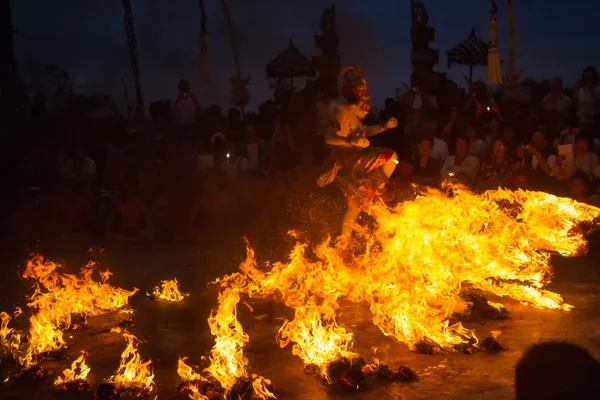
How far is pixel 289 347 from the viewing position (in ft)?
19.5

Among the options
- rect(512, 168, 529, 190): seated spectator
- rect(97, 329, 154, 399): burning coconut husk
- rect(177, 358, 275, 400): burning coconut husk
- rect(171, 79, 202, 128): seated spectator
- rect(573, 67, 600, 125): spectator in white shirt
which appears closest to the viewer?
rect(177, 358, 275, 400): burning coconut husk

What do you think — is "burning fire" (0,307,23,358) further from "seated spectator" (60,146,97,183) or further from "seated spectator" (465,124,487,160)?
"seated spectator" (465,124,487,160)

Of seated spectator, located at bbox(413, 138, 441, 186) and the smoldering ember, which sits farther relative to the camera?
seated spectator, located at bbox(413, 138, 441, 186)

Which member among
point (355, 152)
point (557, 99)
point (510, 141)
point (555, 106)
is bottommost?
point (510, 141)

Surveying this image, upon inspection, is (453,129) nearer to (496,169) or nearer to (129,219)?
(496,169)

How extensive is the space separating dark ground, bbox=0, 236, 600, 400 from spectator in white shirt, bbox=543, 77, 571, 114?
Answer: 4.62m

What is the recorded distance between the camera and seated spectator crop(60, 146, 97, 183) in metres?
12.1

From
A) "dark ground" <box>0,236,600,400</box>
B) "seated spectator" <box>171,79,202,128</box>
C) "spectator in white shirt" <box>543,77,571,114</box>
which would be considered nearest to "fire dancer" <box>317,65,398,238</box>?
"dark ground" <box>0,236,600,400</box>

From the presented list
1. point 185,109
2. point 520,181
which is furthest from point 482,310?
point 185,109

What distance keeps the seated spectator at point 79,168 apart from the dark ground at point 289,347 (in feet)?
11.1

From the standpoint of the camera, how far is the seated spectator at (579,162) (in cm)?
1088

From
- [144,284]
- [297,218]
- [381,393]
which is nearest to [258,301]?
[144,284]

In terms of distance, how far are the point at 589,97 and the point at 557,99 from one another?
696 mm

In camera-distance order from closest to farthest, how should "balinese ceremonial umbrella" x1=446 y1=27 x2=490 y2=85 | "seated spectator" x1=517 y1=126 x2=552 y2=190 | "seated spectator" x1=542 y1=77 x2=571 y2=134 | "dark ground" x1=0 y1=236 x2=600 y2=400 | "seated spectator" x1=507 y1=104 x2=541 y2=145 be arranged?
1. "dark ground" x1=0 y1=236 x2=600 y2=400
2. "seated spectator" x1=517 y1=126 x2=552 y2=190
3. "seated spectator" x1=507 y1=104 x2=541 y2=145
4. "seated spectator" x1=542 y1=77 x2=571 y2=134
5. "balinese ceremonial umbrella" x1=446 y1=27 x2=490 y2=85
